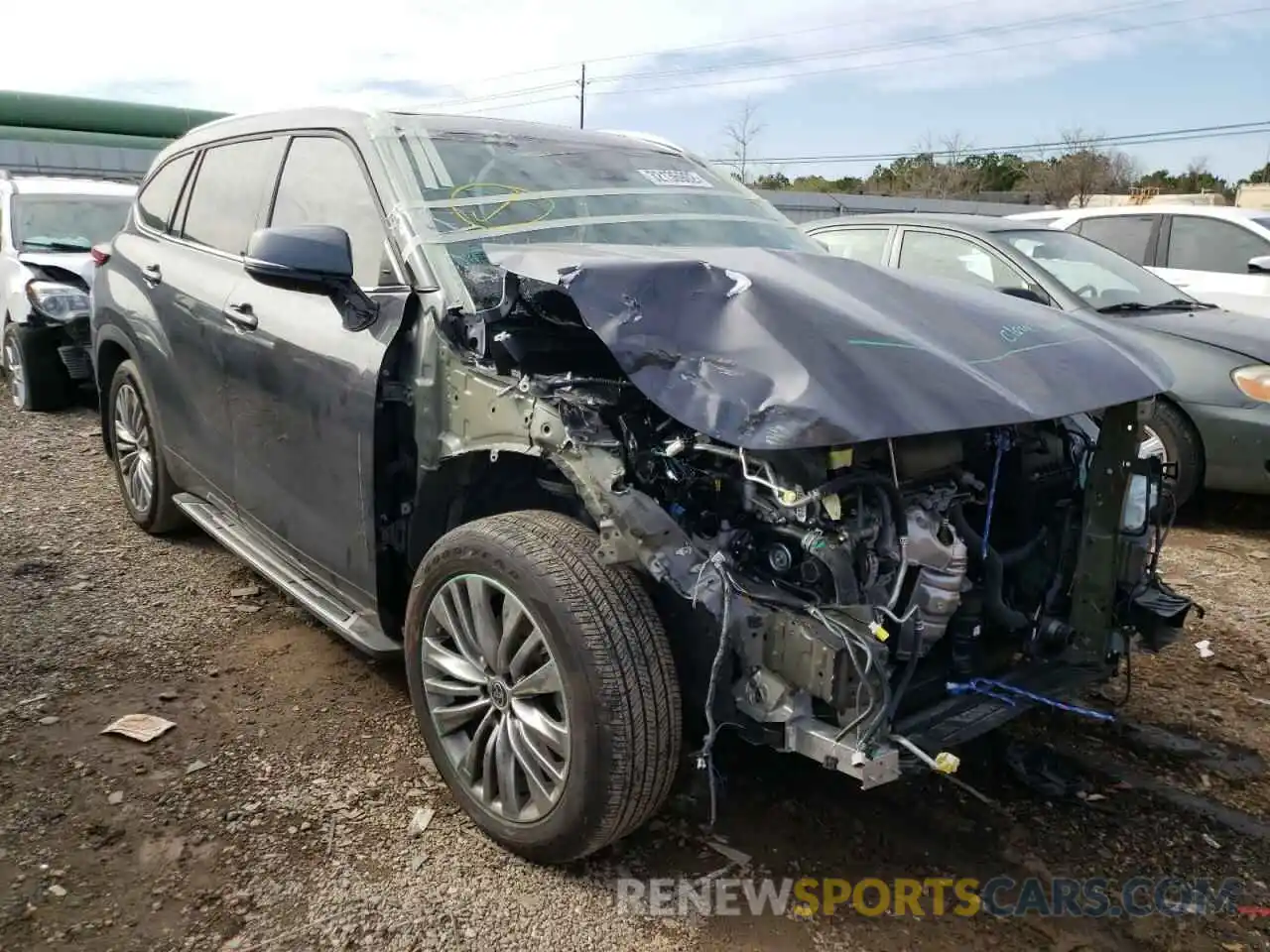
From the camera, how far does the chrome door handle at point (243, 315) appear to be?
3.53 metres

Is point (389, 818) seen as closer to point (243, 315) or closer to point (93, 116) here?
point (243, 315)

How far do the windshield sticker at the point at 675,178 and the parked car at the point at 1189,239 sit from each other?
15.3ft

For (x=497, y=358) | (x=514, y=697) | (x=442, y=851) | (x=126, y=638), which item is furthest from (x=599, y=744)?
(x=126, y=638)

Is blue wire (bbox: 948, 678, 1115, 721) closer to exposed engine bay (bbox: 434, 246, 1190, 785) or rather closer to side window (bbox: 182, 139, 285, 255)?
exposed engine bay (bbox: 434, 246, 1190, 785)

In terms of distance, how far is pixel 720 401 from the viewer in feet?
7.30

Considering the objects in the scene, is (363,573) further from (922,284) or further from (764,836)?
(922,284)

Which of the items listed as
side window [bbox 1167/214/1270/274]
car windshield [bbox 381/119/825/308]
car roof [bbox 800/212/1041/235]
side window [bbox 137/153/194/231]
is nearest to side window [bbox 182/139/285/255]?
side window [bbox 137/153/194/231]

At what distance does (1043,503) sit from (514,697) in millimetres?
1610

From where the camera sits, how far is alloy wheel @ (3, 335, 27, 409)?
7908mm

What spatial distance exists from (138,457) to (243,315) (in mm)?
1737

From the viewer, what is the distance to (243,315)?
3590 millimetres

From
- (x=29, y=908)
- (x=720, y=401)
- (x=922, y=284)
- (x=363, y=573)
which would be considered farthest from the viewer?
(x=363, y=573)

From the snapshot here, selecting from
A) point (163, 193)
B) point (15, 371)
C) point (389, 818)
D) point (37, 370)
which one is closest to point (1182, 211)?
point (163, 193)

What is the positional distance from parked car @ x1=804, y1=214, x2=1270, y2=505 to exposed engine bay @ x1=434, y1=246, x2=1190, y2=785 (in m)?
2.06
